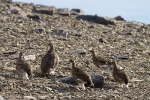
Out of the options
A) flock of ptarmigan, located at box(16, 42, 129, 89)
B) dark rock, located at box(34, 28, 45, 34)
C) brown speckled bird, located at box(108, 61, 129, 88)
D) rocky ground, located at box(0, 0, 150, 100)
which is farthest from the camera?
dark rock, located at box(34, 28, 45, 34)

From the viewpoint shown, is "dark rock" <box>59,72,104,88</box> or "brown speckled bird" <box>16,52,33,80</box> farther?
"dark rock" <box>59,72,104,88</box>

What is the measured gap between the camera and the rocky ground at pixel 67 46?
15.2 m

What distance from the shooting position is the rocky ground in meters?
15.2

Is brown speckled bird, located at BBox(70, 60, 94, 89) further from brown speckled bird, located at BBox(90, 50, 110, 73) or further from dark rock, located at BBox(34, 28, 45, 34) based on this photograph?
dark rock, located at BBox(34, 28, 45, 34)

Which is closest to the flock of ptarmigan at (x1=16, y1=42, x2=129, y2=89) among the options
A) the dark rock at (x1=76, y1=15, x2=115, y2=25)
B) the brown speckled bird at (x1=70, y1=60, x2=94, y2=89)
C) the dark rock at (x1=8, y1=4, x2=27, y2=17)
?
the brown speckled bird at (x1=70, y1=60, x2=94, y2=89)

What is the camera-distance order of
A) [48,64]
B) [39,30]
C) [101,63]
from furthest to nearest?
[39,30] < [101,63] < [48,64]

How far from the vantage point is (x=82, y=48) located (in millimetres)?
24859

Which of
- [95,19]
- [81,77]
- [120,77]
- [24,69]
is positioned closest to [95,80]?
[81,77]

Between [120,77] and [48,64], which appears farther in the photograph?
[48,64]

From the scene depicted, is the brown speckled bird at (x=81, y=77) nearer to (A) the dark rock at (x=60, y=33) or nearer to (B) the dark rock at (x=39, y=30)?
(A) the dark rock at (x=60, y=33)

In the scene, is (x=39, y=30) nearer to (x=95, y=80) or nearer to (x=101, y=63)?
(x=101, y=63)

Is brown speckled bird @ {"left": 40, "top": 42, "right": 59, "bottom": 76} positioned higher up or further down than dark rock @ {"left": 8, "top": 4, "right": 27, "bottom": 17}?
further down

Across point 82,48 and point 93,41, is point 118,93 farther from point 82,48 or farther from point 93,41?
point 93,41

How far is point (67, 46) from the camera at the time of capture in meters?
24.8
